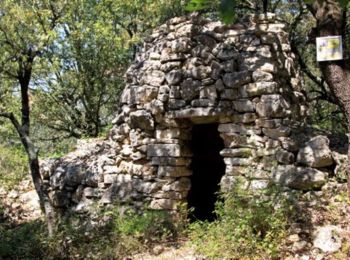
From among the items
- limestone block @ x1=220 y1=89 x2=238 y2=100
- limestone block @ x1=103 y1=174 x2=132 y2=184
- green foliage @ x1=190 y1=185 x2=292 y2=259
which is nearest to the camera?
green foliage @ x1=190 y1=185 x2=292 y2=259

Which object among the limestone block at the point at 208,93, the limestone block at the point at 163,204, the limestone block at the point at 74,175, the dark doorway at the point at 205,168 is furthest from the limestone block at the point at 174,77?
the limestone block at the point at 74,175

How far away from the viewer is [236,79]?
579cm

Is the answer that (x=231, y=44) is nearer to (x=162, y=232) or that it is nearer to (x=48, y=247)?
(x=162, y=232)

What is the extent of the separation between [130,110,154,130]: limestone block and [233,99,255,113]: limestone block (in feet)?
4.08

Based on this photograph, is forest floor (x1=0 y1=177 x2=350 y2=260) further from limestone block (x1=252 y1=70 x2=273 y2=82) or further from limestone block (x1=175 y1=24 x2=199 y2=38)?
limestone block (x1=175 y1=24 x2=199 y2=38)

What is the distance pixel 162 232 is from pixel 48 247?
1.53m

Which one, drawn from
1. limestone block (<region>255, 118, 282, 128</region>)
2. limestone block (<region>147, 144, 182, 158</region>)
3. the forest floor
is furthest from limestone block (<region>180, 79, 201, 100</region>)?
the forest floor

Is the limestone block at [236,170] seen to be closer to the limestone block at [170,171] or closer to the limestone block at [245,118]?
the limestone block at [245,118]

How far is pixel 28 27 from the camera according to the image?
20.5ft

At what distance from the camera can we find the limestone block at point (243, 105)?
573cm

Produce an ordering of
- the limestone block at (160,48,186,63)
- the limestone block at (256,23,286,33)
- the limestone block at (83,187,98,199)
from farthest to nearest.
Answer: the limestone block at (83,187,98,199) → the limestone block at (160,48,186,63) → the limestone block at (256,23,286,33)

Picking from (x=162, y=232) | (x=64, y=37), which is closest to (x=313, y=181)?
(x=162, y=232)

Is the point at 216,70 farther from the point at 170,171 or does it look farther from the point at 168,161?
the point at 170,171

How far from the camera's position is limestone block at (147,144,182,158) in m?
6.13
